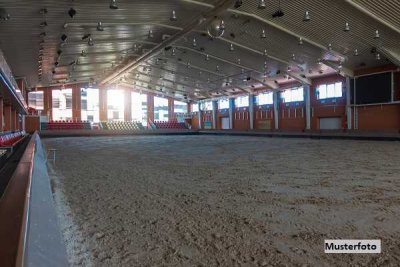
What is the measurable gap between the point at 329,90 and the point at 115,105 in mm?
26039

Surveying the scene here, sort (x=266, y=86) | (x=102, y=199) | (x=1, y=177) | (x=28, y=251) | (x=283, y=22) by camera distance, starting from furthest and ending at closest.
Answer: (x=266, y=86)
(x=283, y=22)
(x=1, y=177)
(x=102, y=199)
(x=28, y=251)

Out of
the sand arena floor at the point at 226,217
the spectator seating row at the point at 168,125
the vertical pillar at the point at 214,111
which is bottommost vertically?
the sand arena floor at the point at 226,217

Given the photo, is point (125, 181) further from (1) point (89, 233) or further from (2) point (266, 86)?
(2) point (266, 86)

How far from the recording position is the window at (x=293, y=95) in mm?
27078

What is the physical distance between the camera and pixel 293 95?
91.0 feet

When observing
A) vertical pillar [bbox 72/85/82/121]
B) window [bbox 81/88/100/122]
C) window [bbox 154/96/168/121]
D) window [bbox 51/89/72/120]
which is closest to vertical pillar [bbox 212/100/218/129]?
window [bbox 154/96/168/121]

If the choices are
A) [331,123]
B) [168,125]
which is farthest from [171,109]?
[331,123]

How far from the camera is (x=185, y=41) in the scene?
794 inches

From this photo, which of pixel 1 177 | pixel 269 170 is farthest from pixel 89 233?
pixel 269 170

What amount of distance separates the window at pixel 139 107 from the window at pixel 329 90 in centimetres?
2308

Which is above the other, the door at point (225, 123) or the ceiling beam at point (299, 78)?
the ceiling beam at point (299, 78)

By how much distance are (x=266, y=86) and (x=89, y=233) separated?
27.5m

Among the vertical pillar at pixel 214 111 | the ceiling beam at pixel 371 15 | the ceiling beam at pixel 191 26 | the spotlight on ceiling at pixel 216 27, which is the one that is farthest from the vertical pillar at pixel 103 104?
the ceiling beam at pixel 371 15

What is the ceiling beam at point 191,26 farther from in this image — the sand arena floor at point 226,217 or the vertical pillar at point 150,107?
the vertical pillar at point 150,107
